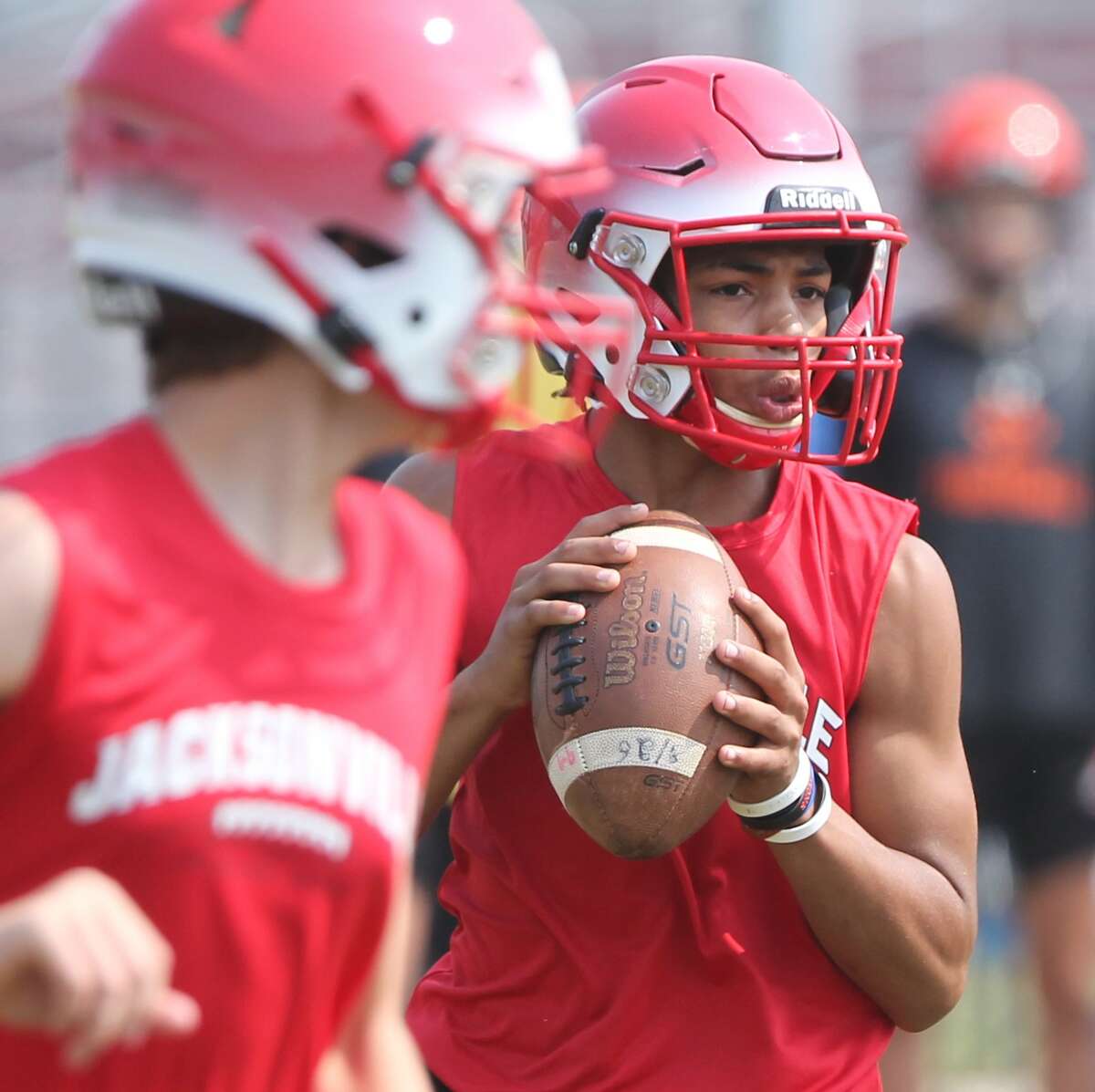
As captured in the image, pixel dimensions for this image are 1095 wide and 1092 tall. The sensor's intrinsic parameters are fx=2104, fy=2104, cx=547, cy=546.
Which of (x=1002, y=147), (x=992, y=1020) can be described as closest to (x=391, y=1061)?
(x=1002, y=147)

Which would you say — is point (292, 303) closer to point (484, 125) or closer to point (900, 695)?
point (484, 125)

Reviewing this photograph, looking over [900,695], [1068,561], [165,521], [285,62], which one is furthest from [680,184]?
[1068,561]

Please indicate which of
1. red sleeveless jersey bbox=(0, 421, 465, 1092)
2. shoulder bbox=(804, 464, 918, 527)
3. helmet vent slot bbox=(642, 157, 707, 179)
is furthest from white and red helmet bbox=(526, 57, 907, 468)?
red sleeveless jersey bbox=(0, 421, 465, 1092)

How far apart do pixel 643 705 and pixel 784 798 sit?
244mm

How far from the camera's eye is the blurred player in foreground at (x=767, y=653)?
10.1 ft

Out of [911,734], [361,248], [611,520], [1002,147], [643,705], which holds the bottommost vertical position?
[1002,147]

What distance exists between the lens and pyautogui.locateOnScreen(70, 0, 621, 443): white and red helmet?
2152 millimetres

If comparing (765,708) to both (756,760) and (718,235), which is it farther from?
(718,235)

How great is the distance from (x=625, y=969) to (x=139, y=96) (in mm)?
1544

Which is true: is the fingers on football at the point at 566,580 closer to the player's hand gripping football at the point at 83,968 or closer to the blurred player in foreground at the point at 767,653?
the blurred player in foreground at the point at 767,653

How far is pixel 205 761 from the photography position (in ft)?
6.81

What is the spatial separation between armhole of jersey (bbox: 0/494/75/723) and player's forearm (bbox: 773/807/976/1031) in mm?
1319

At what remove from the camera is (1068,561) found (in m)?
6.46

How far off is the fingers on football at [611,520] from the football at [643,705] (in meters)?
0.09
